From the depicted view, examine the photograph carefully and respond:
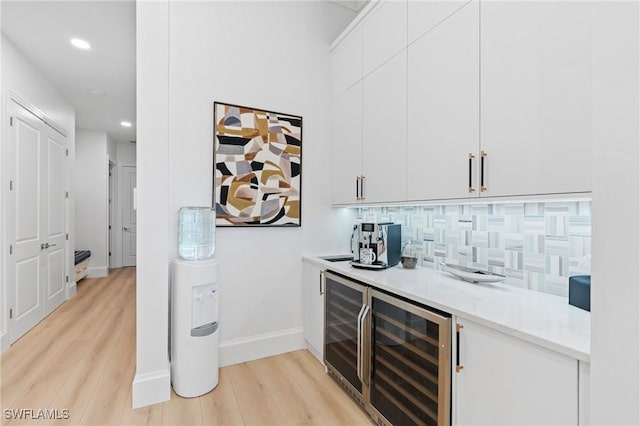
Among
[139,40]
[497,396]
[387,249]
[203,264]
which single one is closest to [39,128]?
[139,40]

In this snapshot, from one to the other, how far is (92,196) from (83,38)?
3718 millimetres

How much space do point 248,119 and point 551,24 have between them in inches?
79.8

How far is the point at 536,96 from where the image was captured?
4.42 feet

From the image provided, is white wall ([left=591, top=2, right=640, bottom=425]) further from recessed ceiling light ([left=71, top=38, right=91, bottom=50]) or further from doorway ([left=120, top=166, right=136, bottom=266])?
doorway ([left=120, top=166, right=136, bottom=266])

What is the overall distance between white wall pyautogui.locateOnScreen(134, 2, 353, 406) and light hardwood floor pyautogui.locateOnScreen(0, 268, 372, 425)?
18 cm

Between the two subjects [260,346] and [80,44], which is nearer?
[260,346]

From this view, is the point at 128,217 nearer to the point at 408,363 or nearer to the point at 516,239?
the point at 408,363

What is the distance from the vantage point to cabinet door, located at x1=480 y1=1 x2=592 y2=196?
1206 millimetres

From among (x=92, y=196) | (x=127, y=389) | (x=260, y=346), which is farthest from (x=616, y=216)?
(x=92, y=196)

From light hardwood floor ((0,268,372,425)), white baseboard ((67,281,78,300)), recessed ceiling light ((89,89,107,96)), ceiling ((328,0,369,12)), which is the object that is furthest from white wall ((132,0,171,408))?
white baseboard ((67,281,78,300))

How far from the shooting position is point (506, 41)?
4.80 feet

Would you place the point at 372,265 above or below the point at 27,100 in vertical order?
below

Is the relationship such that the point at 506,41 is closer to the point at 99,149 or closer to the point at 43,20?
the point at 43,20

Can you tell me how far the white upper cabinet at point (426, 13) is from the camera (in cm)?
174
